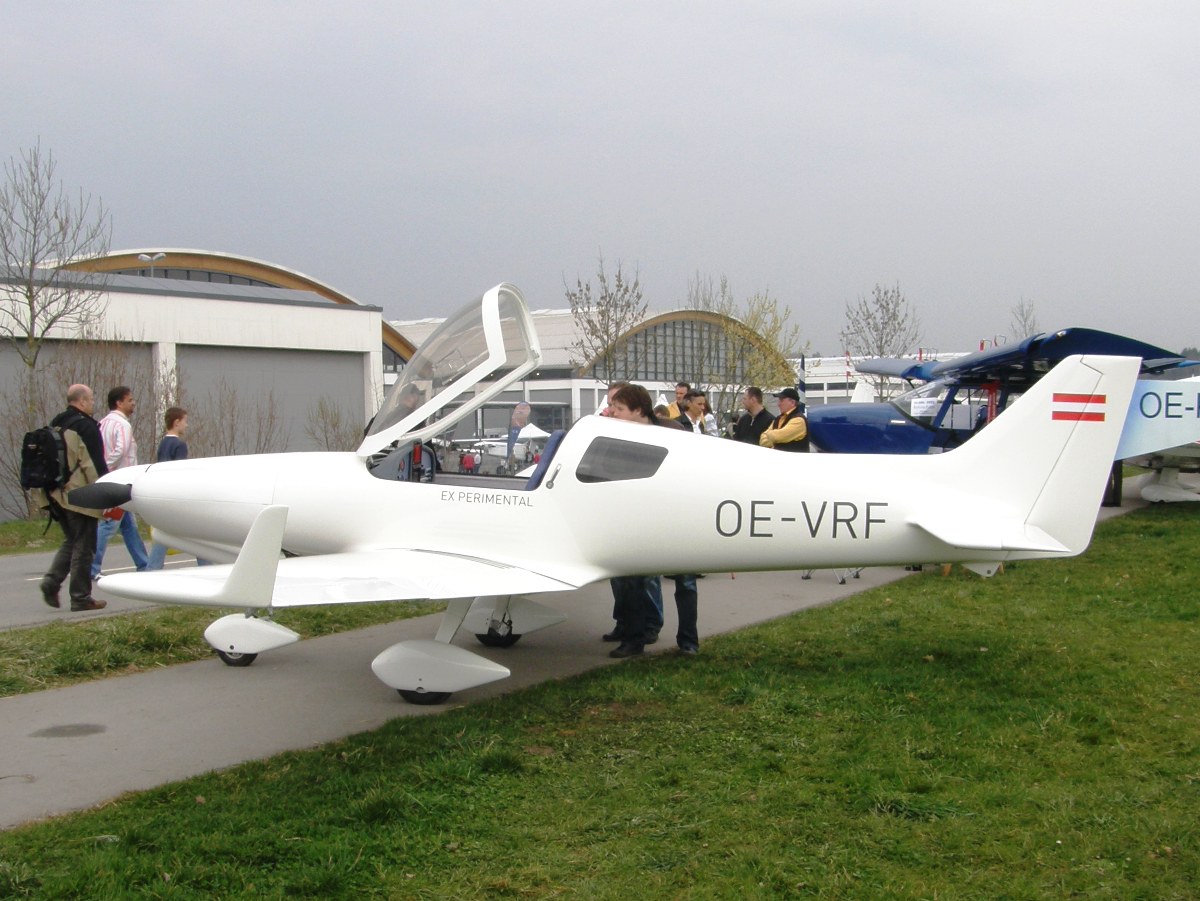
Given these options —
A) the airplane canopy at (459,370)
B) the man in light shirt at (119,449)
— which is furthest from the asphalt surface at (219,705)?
the airplane canopy at (459,370)

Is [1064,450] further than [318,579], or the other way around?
[1064,450]

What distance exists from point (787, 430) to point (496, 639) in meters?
4.58

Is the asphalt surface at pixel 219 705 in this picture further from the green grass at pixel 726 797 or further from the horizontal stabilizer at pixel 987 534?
the horizontal stabilizer at pixel 987 534

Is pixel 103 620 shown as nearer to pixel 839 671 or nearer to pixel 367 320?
pixel 839 671

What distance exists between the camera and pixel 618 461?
646cm

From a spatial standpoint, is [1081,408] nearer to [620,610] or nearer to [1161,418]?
[620,610]

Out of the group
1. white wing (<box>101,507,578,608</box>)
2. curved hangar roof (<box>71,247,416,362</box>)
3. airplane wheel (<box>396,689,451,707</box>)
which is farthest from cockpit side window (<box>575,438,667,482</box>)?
curved hangar roof (<box>71,247,416,362</box>)

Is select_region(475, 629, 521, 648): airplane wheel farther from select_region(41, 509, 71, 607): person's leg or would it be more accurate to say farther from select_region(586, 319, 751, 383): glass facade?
select_region(586, 319, 751, 383): glass facade

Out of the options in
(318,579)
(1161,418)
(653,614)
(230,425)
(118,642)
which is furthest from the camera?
(230,425)

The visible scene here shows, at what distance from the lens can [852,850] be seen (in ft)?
13.1

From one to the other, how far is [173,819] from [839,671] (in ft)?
13.8

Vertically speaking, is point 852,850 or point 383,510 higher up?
point 383,510

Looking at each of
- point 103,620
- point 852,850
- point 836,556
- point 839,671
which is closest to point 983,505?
point 836,556

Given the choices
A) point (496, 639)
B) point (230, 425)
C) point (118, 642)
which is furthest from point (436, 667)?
point (230, 425)
